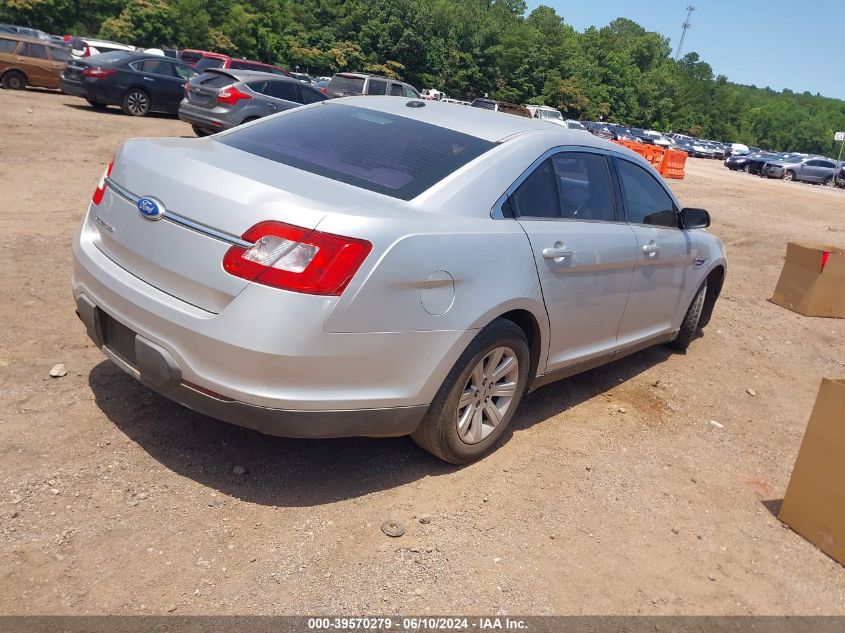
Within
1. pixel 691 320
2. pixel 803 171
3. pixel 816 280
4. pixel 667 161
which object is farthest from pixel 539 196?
pixel 803 171

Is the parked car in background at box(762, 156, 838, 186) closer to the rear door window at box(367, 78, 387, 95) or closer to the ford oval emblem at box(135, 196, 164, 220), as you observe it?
the rear door window at box(367, 78, 387, 95)

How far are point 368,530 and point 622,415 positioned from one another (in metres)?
2.26

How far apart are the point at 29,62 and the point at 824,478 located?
22981 millimetres

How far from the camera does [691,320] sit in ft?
19.7

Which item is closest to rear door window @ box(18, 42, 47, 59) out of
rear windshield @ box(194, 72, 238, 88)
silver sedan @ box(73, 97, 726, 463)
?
rear windshield @ box(194, 72, 238, 88)

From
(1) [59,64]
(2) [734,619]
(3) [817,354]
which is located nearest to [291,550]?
(2) [734,619]

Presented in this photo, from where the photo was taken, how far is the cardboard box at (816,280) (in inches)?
314

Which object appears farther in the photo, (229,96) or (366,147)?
(229,96)

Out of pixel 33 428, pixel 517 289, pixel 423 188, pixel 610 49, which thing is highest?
pixel 610 49

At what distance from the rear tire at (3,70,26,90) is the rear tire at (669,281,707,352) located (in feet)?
69.3

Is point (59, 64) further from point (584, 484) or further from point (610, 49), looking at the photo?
point (610, 49)

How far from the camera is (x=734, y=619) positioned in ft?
9.62

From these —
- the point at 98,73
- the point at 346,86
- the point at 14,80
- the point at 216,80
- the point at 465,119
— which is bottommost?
the point at 14,80

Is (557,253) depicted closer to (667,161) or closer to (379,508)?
(379,508)
